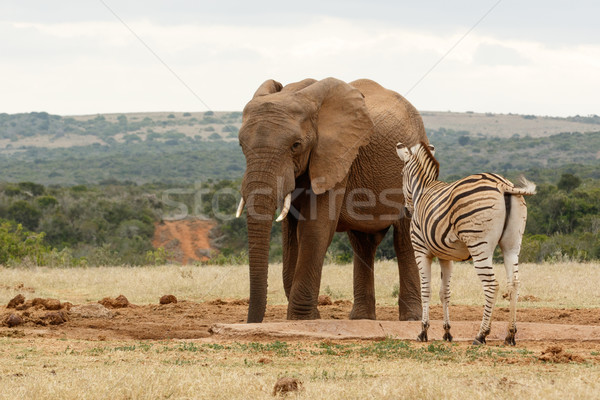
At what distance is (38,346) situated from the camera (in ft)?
30.6

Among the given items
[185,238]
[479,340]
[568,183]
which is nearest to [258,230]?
[479,340]

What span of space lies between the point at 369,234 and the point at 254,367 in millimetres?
5416

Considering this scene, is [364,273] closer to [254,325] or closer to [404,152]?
[404,152]

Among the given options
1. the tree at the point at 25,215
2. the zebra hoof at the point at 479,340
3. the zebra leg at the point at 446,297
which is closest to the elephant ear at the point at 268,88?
the zebra leg at the point at 446,297

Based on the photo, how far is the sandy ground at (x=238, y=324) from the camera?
32.6ft

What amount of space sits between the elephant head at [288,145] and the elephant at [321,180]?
0.04ft

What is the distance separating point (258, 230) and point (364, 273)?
3287 millimetres

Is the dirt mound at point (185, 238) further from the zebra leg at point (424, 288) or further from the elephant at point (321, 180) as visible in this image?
the zebra leg at point (424, 288)

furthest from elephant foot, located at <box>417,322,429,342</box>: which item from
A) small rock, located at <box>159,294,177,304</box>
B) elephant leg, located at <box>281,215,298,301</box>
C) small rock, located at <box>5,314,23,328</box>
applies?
small rock, located at <box>159,294,177,304</box>

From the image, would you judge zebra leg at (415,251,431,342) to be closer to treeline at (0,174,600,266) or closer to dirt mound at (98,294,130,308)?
dirt mound at (98,294,130,308)

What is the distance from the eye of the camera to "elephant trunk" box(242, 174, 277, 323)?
10078 millimetres

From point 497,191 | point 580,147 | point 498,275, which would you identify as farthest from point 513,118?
point 497,191

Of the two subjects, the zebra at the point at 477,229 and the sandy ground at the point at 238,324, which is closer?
the zebra at the point at 477,229

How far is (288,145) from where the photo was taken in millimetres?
10336
